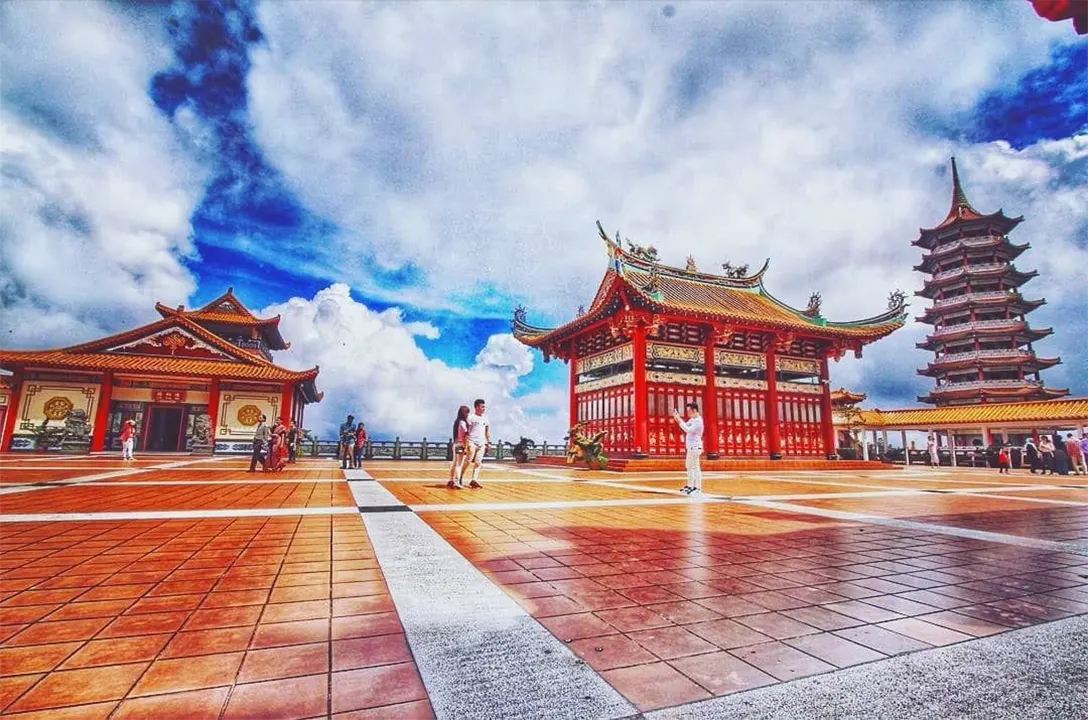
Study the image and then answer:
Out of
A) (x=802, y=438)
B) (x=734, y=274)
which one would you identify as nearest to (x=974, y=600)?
(x=802, y=438)

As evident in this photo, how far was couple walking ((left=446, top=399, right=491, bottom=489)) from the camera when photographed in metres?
8.26

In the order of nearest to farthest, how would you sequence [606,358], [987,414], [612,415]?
[612,415] < [606,358] < [987,414]

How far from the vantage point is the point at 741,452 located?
1764 centimetres

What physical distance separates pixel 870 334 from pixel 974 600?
66.5 feet

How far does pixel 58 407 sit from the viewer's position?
21.0 m

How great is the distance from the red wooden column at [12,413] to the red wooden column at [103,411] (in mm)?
2619

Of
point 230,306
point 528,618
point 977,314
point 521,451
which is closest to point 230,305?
point 230,306

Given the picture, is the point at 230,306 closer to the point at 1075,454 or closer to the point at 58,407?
the point at 58,407

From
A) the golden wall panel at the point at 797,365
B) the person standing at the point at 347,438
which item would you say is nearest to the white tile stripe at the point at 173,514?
the person standing at the point at 347,438

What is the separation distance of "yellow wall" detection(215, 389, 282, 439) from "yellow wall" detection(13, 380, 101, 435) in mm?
4582

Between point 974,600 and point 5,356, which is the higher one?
point 5,356

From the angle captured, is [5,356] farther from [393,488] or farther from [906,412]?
[906,412]

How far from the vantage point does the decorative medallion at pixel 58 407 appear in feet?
68.4

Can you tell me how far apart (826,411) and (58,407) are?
30302 mm
